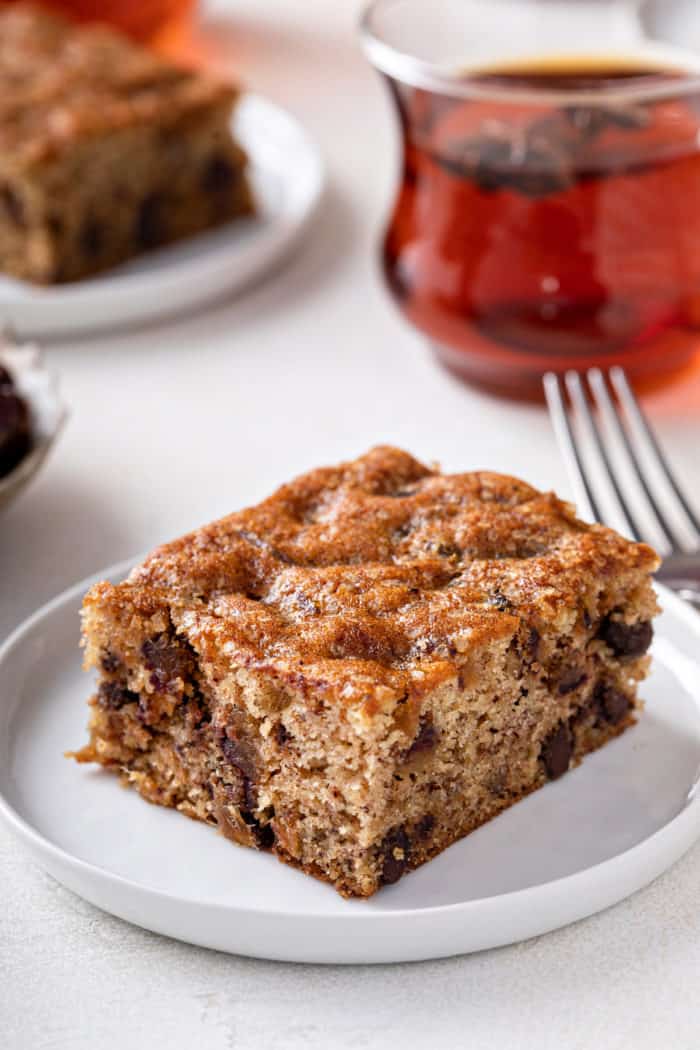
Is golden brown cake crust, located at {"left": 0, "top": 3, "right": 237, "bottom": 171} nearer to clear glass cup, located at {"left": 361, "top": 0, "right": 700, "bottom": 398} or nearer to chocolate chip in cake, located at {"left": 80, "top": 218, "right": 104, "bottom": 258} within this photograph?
chocolate chip in cake, located at {"left": 80, "top": 218, "right": 104, "bottom": 258}

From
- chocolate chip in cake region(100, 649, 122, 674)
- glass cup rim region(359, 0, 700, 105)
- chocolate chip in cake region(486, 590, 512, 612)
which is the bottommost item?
chocolate chip in cake region(100, 649, 122, 674)

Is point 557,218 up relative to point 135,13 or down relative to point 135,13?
up

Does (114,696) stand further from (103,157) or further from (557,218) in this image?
(103,157)

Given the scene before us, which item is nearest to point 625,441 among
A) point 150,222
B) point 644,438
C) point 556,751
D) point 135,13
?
point 644,438

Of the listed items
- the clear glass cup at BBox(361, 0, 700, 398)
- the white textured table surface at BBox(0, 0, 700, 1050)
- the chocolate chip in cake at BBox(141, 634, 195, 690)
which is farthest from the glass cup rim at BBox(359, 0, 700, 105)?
the chocolate chip in cake at BBox(141, 634, 195, 690)

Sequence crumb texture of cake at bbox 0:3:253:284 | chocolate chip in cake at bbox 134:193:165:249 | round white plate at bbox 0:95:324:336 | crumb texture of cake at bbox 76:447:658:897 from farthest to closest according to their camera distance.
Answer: chocolate chip in cake at bbox 134:193:165:249
crumb texture of cake at bbox 0:3:253:284
round white plate at bbox 0:95:324:336
crumb texture of cake at bbox 76:447:658:897

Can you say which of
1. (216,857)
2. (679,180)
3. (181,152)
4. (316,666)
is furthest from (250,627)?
(181,152)

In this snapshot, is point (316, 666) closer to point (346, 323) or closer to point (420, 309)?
point (420, 309)
